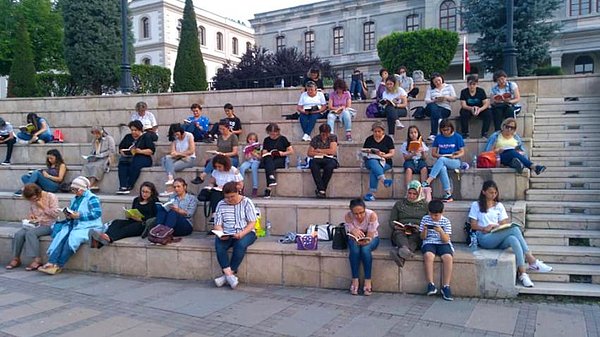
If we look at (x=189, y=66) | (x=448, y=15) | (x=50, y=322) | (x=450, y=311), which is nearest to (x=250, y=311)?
(x=50, y=322)

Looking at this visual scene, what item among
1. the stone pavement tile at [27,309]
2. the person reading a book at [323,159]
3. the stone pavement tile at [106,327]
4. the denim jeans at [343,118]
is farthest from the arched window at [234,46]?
the stone pavement tile at [106,327]

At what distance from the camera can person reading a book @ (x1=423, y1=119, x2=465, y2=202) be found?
8352 mm

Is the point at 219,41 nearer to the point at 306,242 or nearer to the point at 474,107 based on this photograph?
the point at 474,107

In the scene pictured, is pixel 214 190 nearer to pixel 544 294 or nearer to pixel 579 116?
pixel 544 294

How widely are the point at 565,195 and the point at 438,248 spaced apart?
317cm

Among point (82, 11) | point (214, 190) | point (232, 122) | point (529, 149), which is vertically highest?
point (82, 11)

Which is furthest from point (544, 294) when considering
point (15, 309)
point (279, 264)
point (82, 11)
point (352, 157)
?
point (82, 11)

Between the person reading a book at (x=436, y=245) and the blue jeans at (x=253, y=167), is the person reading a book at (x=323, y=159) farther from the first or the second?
the person reading a book at (x=436, y=245)

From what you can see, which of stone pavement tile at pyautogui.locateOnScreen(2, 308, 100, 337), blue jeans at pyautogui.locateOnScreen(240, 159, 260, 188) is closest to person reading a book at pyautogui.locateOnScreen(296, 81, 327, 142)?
blue jeans at pyautogui.locateOnScreen(240, 159, 260, 188)

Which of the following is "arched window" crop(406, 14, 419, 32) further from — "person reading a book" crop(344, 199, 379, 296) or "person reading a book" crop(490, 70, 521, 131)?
"person reading a book" crop(344, 199, 379, 296)

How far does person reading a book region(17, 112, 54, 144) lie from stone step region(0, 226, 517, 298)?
5.51 m

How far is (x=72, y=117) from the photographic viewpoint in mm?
15281

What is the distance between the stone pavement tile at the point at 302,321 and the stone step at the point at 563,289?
2.58 metres

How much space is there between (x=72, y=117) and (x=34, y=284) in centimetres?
904
